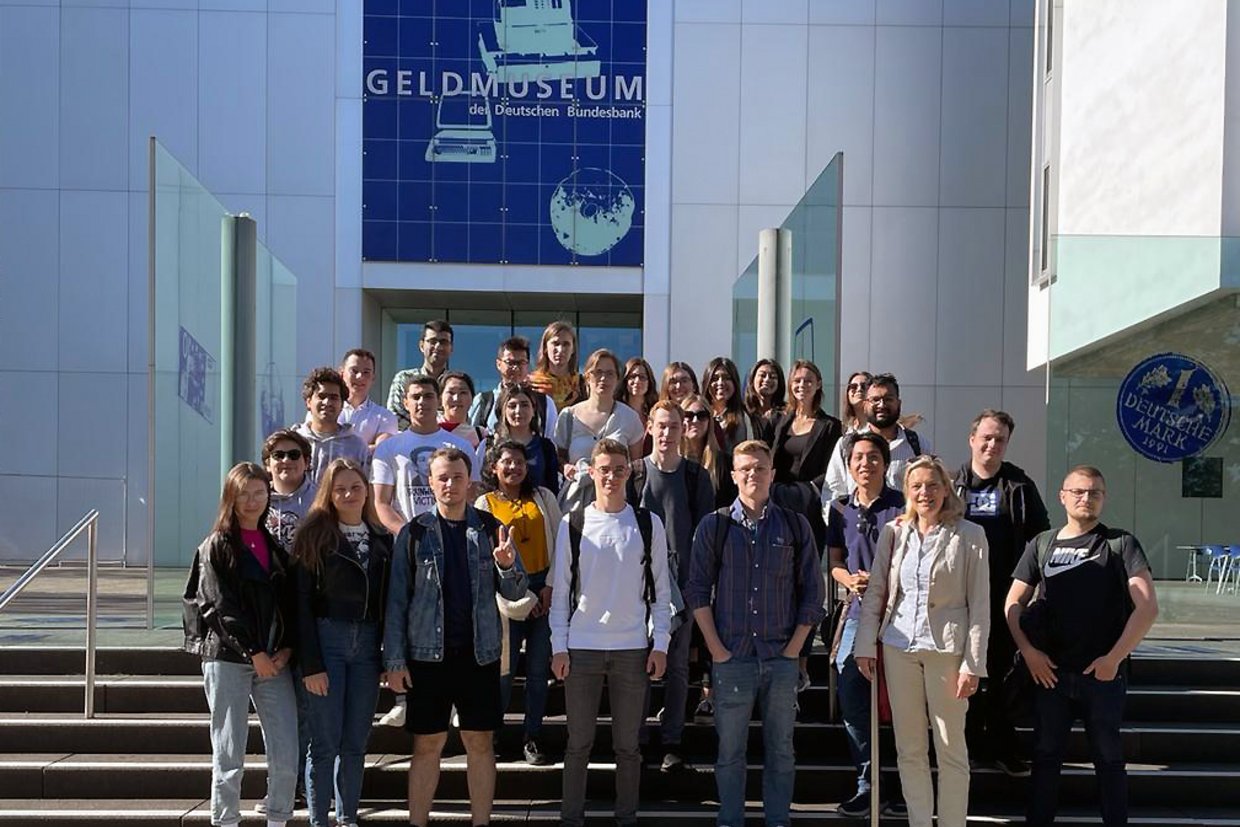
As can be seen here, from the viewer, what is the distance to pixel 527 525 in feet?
18.7

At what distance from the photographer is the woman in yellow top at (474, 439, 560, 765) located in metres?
5.66

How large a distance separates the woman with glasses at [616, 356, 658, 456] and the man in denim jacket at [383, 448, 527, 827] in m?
1.75

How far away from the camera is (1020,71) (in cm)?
1470

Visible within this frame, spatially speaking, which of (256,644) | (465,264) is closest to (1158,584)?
(256,644)

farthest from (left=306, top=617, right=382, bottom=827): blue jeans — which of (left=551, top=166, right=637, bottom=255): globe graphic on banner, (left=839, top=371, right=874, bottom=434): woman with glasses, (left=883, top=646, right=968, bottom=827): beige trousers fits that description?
(left=551, top=166, right=637, bottom=255): globe graphic on banner

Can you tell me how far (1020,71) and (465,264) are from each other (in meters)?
7.66

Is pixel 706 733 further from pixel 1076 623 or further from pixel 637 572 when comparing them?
pixel 1076 623

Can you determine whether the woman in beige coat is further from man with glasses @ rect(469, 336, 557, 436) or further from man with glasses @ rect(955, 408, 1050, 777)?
man with glasses @ rect(469, 336, 557, 436)

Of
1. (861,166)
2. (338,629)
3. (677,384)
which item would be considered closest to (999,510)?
(677,384)

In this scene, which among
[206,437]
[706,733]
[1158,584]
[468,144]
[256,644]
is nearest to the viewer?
[256,644]

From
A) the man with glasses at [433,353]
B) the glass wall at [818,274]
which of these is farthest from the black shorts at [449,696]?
the glass wall at [818,274]

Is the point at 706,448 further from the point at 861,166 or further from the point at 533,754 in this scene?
the point at 861,166

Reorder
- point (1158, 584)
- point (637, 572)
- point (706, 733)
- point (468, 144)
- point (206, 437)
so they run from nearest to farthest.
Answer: point (637, 572) → point (706, 733) → point (1158, 584) → point (206, 437) → point (468, 144)

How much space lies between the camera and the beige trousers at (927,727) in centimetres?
513
